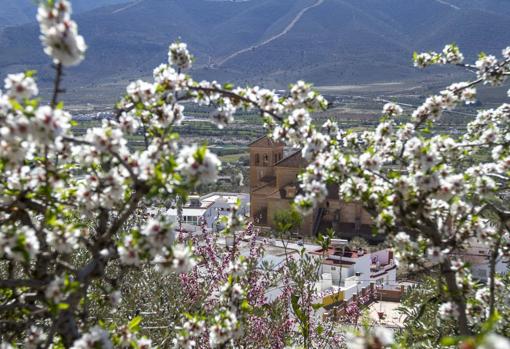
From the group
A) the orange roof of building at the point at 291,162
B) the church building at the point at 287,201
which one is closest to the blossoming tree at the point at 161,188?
the church building at the point at 287,201

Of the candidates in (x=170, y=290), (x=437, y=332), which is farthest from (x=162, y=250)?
(x=170, y=290)

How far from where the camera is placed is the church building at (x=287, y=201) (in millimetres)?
47375

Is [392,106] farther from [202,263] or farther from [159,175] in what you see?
[202,263]

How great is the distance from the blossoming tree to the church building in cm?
4117

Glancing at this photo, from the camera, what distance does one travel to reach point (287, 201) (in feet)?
151

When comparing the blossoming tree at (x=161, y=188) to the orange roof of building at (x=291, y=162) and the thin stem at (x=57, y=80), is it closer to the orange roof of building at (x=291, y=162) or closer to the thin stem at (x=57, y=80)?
the thin stem at (x=57, y=80)

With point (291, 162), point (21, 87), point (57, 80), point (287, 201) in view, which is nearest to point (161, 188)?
point (57, 80)

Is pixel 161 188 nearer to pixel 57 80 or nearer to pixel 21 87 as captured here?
pixel 57 80

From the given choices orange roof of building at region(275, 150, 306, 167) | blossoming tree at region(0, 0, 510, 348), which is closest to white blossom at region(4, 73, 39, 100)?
blossoming tree at region(0, 0, 510, 348)

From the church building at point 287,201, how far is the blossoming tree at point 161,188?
4117cm

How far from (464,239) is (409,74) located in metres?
200

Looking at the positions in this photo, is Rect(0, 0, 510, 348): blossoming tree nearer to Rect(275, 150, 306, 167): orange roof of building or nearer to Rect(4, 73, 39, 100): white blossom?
Rect(4, 73, 39, 100): white blossom

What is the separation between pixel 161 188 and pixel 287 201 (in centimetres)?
4320

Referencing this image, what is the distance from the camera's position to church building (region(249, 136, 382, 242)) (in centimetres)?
4738
